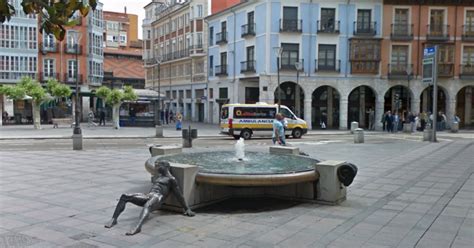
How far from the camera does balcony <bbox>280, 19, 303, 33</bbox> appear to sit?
41438 millimetres

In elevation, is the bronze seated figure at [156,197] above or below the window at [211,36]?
below

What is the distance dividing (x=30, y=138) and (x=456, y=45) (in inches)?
1403

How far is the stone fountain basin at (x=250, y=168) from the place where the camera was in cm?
822

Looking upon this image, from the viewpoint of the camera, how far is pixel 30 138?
90.8ft

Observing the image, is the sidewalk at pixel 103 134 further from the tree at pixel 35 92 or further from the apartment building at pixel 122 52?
the apartment building at pixel 122 52

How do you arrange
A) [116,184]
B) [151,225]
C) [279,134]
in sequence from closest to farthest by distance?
1. [151,225]
2. [116,184]
3. [279,134]

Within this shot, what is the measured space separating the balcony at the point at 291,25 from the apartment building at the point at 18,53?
26.0 m

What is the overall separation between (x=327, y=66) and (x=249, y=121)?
14997 millimetres

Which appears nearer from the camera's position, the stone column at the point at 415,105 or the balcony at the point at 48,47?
the stone column at the point at 415,105

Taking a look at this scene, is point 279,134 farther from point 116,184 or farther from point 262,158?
point 116,184

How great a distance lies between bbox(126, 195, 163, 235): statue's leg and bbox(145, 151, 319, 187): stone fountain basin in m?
0.98

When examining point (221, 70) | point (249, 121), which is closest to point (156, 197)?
point (249, 121)

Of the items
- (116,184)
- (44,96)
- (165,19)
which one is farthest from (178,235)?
(165,19)

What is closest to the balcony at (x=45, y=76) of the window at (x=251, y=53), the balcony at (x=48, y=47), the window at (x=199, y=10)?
the balcony at (x=48, y=47)
